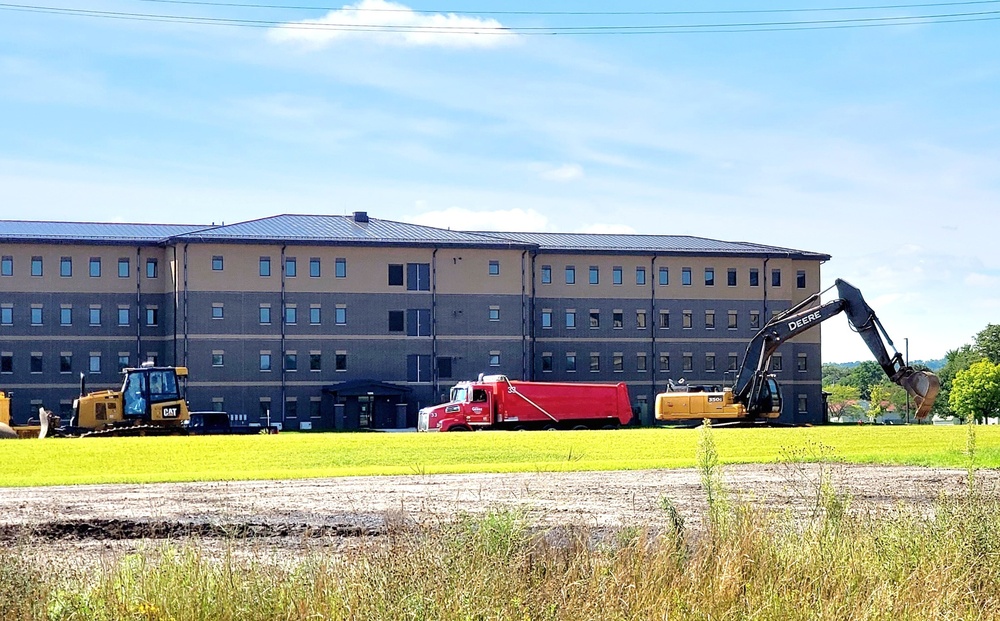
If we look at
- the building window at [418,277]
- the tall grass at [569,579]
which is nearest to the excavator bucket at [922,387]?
the building window at [418,277]

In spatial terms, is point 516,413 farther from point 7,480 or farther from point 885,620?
point 885,620

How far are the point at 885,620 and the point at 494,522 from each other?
3.23 metres

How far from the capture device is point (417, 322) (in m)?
82.2

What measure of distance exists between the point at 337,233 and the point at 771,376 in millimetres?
31826

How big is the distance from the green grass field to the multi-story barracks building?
36.8 metres

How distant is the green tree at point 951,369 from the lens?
15825cm

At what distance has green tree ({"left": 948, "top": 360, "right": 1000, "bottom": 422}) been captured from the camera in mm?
136125

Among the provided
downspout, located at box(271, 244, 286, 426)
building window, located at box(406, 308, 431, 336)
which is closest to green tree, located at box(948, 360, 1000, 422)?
building window, located at box(406, 308, 431, 336)

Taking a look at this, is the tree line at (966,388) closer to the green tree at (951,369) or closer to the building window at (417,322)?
the green tree at (951,369)

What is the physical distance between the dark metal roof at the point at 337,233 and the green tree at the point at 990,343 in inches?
3679

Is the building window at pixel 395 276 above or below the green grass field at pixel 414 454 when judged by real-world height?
above

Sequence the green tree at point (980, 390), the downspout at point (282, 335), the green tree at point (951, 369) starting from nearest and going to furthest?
the downspout at point (282, 335)
the green tree at point (980, 390)
the green tree at point (951, 369)

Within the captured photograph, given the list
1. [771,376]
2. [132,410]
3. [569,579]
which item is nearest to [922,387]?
[771,376]

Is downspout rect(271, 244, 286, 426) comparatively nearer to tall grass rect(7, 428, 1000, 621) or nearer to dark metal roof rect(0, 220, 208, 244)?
dark metal roof rect(0, 220, 208, 244)
